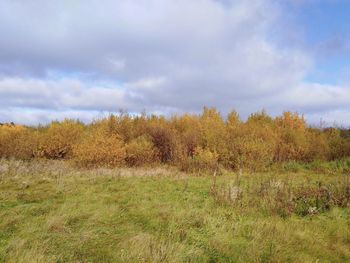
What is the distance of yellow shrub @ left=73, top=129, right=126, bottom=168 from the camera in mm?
25836

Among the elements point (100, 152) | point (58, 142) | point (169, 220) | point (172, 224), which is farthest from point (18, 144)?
point (172, 224)

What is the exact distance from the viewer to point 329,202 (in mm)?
11578

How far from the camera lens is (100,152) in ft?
85.3

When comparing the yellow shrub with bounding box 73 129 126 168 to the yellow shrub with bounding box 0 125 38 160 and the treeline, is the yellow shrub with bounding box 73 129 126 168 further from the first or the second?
Answer: the yellow shrub with bounding box 0 125 38 160

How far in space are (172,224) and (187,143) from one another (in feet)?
68.7

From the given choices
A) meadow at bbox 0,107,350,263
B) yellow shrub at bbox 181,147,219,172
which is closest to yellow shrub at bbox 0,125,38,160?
meadow at bbox 0,107,350,263

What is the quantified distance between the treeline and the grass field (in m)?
10.6

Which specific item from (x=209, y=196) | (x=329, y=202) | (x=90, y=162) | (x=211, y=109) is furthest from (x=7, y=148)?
(x=329, y=202)

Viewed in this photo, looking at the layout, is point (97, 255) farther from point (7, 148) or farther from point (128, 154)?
point (7, 148)

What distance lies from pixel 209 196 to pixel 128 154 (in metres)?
16.0

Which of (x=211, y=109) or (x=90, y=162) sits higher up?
(x=211, y=109)

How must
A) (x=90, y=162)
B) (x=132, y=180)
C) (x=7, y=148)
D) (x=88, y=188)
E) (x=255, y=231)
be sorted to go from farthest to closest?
(x=7, y=148) → (x=90, y=162) → (x=132, y=180) → (x=88, y=188) → (x=255, y=231)

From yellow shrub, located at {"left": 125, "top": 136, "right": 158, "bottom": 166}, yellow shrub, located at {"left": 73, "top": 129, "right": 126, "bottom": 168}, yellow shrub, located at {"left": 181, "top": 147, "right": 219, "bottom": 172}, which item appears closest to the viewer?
yellow shrub, located at {"left": 181, "top": 147, "right": 219, "bottom": 172}

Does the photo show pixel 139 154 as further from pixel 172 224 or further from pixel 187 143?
pixel 172 224
